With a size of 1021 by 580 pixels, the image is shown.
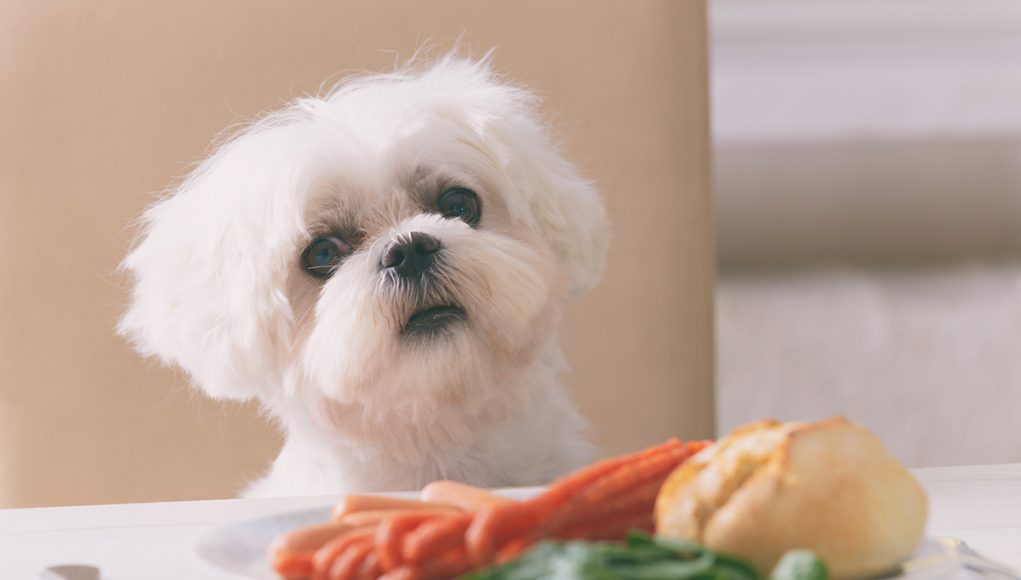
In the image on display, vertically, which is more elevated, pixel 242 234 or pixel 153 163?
pixel 153 163

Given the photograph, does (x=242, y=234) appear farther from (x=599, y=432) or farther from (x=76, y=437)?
(x=599, y=432)

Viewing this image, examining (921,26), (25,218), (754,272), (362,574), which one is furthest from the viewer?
(754,272)

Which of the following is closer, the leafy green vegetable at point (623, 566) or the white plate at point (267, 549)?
the leafy green vegetable at point (623, 566)

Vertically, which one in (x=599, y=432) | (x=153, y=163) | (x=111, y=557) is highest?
(x=153, y=163)

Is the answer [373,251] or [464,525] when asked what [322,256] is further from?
[464,525]

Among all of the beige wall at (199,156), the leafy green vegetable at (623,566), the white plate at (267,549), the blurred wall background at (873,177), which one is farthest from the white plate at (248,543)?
the blurred wall background at (873,177)

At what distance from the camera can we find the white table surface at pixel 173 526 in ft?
2.37

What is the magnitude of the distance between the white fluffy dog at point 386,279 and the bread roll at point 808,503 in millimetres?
643

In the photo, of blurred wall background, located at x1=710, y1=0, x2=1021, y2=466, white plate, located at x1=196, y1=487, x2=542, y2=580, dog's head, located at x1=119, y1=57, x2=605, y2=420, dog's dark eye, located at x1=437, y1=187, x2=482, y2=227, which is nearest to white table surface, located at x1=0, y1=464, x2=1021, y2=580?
white plate, located at x1=196, y1=487, x2=542, y2=580

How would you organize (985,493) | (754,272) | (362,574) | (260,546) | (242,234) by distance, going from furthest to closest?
1. (754,272)
2. (242,234)
3. (985,493)
4. (260,546)
5. (362,574)

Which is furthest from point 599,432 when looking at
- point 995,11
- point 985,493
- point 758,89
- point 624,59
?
point 995,11

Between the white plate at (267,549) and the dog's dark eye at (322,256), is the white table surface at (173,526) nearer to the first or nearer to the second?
the white plate at (267,549)

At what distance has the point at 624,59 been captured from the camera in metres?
1.47

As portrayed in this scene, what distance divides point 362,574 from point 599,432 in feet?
3.26
